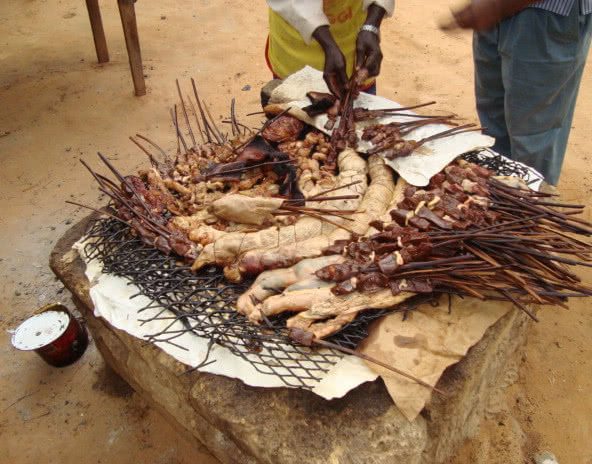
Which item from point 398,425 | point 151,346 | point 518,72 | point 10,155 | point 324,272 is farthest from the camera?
point 10,155

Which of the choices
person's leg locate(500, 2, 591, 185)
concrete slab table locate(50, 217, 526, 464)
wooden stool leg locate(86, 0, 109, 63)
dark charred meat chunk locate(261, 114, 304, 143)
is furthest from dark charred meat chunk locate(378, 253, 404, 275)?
wooden stool leg locate(86, 0, 109, 63)

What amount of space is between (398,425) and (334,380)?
0.36m

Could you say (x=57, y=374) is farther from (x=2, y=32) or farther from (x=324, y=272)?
(x=2, y=32)

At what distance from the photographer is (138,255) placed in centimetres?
290

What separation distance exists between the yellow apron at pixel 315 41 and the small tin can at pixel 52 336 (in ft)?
9.31

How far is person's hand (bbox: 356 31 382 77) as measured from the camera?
359 cm

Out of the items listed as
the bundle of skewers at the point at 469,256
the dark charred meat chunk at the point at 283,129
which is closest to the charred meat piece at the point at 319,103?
the dark charred meat chunk at the point at 283,129

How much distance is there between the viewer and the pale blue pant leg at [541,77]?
337 centimetres

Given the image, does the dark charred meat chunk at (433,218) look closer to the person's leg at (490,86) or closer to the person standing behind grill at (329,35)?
the person standing behind grill at (329,35)

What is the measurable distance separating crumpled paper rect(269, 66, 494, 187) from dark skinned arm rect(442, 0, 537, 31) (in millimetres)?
669

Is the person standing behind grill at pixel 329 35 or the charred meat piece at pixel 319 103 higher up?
the person standing behind grill at pixel 329 35

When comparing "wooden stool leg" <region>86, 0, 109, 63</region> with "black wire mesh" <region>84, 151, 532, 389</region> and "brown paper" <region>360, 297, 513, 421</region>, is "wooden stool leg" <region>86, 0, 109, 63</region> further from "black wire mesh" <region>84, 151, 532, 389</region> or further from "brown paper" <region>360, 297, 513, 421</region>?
"brown paper" <region>360, 297, 513, 421</region>

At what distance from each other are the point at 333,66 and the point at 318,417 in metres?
2.50

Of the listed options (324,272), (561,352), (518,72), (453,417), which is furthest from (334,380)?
(518,72)
